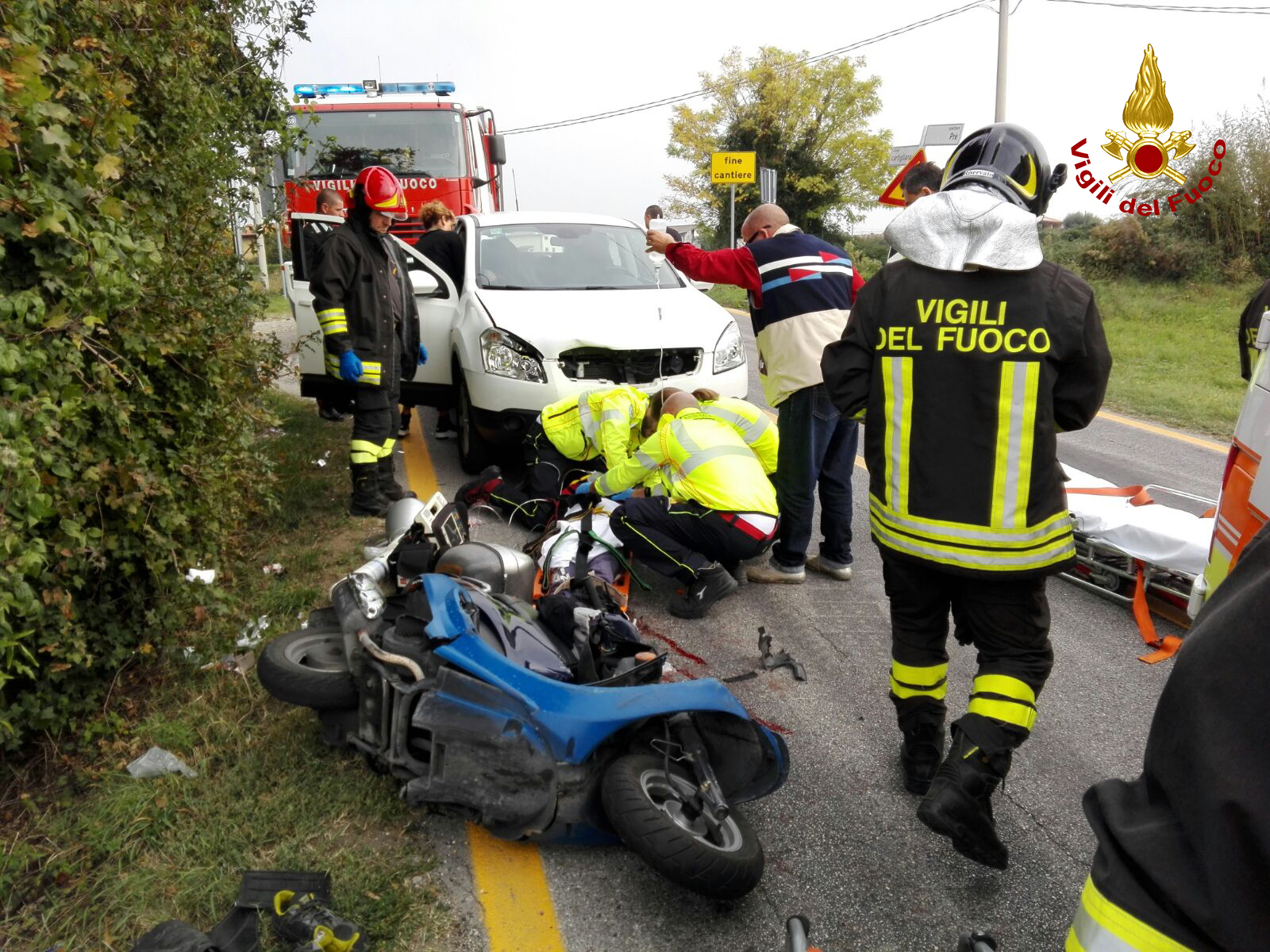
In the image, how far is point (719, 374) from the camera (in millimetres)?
6180

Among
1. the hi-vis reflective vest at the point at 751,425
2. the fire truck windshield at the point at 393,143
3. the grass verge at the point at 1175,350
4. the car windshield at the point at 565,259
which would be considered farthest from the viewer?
the fire truck windshield at the point at 393,143

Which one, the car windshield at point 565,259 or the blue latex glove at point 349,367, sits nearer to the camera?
the blue latex glove at point 349,367

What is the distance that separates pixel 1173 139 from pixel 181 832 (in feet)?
72.4

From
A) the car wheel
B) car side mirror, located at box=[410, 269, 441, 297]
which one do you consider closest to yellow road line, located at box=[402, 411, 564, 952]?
the car wheel

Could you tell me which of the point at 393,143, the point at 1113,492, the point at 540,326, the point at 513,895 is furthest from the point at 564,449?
the point at 393,143

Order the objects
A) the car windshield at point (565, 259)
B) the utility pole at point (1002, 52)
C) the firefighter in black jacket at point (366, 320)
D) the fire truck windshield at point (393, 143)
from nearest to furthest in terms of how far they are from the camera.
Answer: the firefighter in black jacket at point (366, 320) → the car windshield at point (565, 259) → the fire truck windshield at point (393, 143) → the utility pole at point (1002, 52)

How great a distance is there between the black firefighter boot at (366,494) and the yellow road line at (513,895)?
3019 millimetres

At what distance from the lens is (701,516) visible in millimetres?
4348

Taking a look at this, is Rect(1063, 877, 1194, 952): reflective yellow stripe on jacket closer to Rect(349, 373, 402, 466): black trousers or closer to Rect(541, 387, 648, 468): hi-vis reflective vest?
Rect(541, 387, 648, 468): hi-vis reflective vest

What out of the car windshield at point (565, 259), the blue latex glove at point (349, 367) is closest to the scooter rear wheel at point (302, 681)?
the blue latex glove at point (349, 367)

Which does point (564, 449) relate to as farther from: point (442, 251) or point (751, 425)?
point (442, 251)

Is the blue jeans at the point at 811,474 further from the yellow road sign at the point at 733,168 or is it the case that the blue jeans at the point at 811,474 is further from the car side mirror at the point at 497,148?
the yellow road sign at the point at 733,168

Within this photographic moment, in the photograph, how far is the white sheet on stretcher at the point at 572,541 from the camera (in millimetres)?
4348

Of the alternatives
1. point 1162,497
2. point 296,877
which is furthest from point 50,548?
point 1162,497
